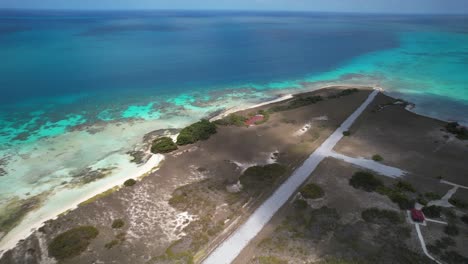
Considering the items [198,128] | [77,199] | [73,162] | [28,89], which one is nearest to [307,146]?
[198,128]

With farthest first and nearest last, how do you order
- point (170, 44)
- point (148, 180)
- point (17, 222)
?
point (170, 44) → point (148, 180) → point (17, 222)

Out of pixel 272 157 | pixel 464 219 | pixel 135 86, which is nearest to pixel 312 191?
pixel 272 157

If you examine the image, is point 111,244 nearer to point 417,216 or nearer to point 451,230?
point 417,216

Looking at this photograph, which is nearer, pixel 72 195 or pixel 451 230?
pixel 451 230

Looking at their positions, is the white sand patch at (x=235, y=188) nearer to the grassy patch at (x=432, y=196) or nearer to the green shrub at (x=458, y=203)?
the grassy patch at (x=432, y=196)

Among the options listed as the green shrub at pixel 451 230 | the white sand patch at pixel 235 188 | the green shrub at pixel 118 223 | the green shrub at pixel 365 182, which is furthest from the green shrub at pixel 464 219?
the green shrub at pixel 118 223

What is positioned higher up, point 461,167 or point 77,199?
point 77,199

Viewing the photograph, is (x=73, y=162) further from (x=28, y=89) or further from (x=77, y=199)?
(x=28, y=89)
